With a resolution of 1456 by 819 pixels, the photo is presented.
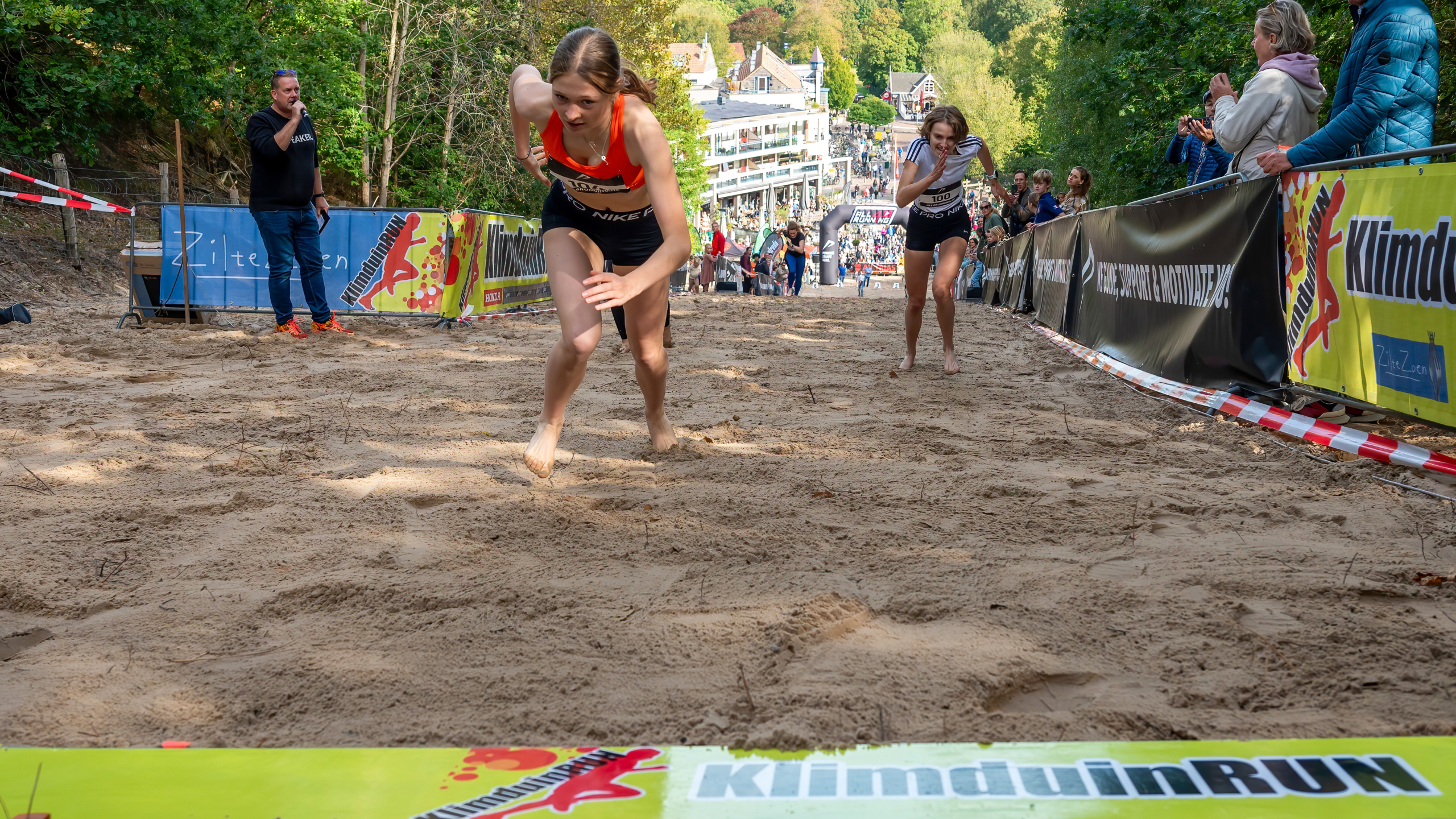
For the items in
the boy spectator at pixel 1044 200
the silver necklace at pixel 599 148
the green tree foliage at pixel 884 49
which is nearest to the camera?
the silver necklace at pixel 599 148

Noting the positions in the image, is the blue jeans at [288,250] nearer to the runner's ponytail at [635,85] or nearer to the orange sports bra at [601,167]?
the orange sports bra at [601,167]

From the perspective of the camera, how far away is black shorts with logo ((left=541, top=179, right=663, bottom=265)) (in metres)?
3.98

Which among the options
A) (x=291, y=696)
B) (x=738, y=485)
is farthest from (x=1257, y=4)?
(x=291, y=696)

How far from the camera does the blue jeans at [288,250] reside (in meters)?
8.54

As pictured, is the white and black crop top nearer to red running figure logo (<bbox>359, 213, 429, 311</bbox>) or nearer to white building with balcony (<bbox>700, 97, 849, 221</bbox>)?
red running figure logo (<bbox>359, 213, 429, 311</bbox>)

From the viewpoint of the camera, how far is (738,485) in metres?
3.82

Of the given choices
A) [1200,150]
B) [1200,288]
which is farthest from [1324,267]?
[1200,150]

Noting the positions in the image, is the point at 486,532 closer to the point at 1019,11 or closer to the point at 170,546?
the point at 170,546

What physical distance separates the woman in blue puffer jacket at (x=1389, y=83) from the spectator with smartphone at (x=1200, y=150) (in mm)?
2004

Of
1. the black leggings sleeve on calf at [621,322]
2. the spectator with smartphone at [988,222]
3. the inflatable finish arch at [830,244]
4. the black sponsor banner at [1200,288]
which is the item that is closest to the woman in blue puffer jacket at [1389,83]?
the black sponsor banner at [1200,288]

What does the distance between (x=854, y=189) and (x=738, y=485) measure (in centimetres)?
11315

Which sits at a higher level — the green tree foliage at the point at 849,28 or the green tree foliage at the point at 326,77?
the green tree foliage at the point at 849,28

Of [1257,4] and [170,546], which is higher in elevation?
[1257,4]

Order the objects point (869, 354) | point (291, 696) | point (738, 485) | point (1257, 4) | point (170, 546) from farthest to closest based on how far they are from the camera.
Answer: point (1257, 4) → point (869, 354) → point (738, 485) → point (170, 546) → point (291, 696)
